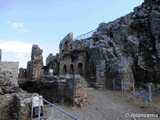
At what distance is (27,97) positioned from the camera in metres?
5.78

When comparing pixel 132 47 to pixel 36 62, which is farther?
pixel 36 62

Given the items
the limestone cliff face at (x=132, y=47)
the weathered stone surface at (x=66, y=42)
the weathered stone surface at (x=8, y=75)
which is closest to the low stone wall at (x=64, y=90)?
the weathered stone surface at (x=8, y=75)

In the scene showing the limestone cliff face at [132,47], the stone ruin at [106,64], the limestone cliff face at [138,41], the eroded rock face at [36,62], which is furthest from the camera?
the eroded rock face at [36,62]

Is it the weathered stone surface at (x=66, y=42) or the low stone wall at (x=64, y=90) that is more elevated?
the weathered stone surface at (x=66, y=42)

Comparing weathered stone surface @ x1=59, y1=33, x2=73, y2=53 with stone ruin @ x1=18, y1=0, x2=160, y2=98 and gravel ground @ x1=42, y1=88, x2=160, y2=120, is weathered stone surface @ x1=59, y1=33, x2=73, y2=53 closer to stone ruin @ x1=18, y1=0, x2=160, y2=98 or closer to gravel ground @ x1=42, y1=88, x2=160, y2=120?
stone ruin @ x1=18, y1=0, x2=160, y2=98

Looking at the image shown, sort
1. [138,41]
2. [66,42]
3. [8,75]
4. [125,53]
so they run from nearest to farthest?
[8,75], [125,53], [138,41], [66,42]

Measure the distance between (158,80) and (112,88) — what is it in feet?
13.9

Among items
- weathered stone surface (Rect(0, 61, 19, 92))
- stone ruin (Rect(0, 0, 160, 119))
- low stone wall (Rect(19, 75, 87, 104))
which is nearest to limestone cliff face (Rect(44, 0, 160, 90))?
stone ruin (Rect(0, 0, 160, 119))

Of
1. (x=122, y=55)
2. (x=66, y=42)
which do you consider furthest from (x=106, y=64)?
(x=66, y=42)

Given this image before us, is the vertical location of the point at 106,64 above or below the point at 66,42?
below

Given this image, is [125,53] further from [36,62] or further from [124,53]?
[36,62]

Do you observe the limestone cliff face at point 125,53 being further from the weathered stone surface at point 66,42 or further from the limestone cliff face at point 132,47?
the weathered stone surface at point 66,42

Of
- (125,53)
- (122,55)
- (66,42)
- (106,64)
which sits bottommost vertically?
(106,64)

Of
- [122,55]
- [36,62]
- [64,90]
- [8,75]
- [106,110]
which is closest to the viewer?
[106,110]
